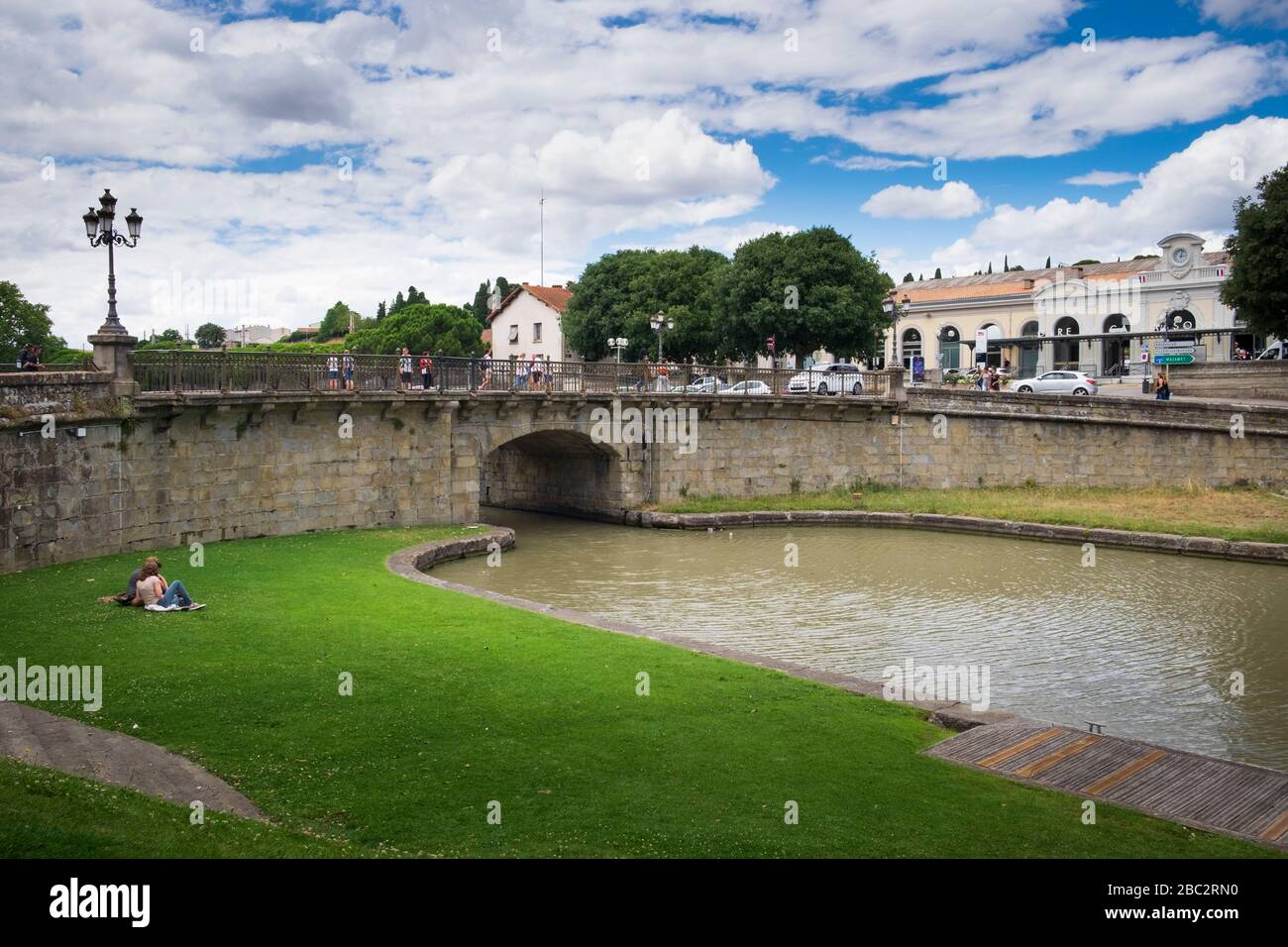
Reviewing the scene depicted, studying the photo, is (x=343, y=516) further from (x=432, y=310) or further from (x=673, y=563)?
(x=432, y=310)

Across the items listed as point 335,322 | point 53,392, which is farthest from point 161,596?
point 335,322

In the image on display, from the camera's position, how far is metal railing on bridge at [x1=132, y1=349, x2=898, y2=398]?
22547mm

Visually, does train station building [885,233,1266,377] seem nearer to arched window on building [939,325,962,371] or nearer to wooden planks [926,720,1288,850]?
arched window on building [939,325,962,371]

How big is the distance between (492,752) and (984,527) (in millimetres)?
25009

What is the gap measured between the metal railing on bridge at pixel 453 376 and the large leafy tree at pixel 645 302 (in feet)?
68.2

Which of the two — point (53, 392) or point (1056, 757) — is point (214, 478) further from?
point (1056, 757)

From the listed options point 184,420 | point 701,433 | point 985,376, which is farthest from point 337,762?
point 985,376

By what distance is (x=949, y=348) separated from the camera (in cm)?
6912

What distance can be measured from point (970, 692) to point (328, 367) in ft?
56.1

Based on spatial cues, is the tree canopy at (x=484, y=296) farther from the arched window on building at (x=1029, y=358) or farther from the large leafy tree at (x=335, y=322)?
the arched window on building at (x=1029, y=358)

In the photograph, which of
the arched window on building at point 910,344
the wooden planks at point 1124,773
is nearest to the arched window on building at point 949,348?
the arched window on building at point 910,344

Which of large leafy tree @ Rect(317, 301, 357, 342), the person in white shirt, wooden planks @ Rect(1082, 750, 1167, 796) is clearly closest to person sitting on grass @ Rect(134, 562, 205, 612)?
wooden planks @ Rect(1082, 750, 1167, 796)

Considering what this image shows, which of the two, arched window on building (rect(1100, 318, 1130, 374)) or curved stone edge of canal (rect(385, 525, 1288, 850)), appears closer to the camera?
curved stone edge of canal (rect(385, 525, 1288, 850))
